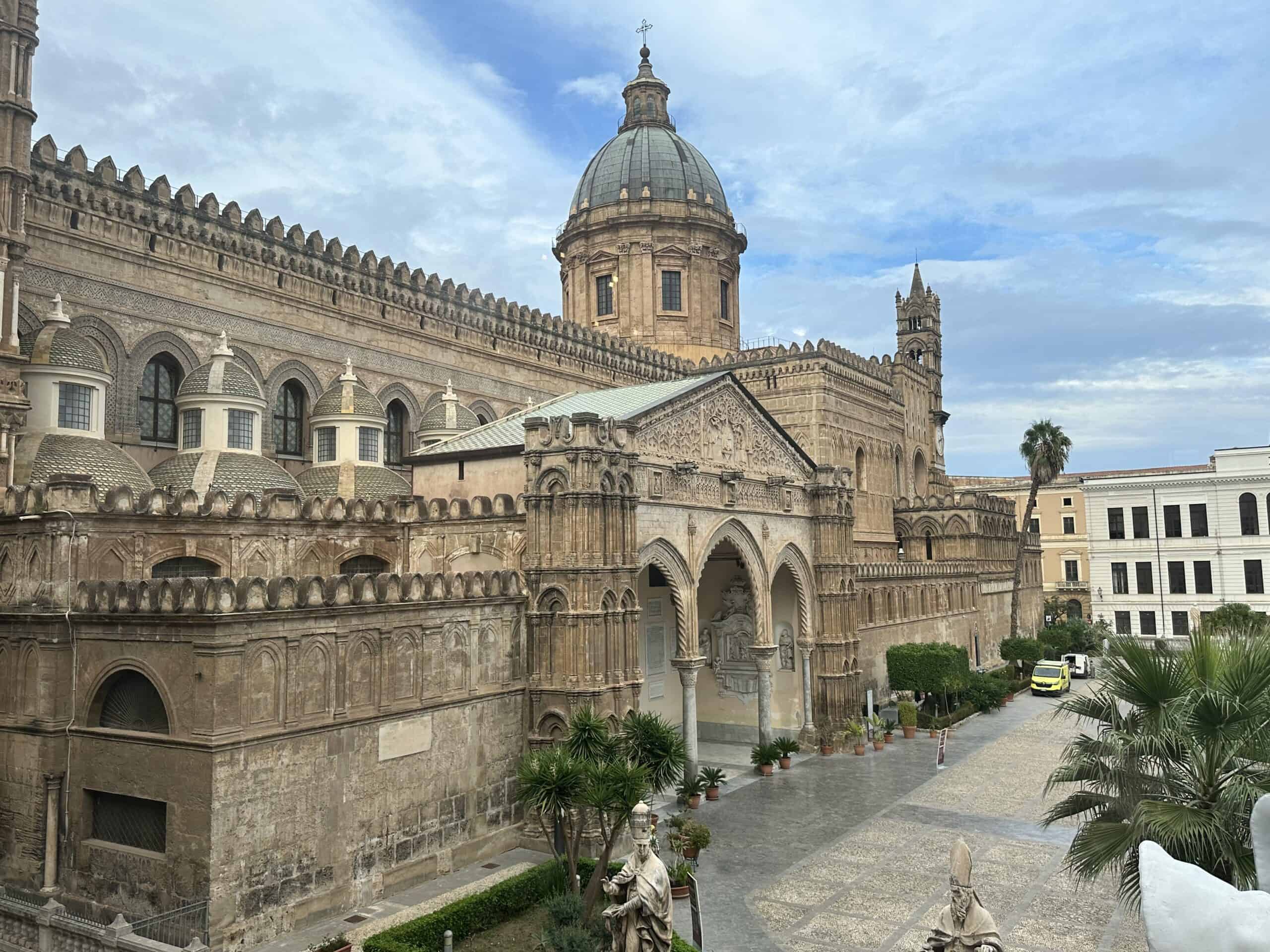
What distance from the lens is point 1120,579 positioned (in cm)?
5862

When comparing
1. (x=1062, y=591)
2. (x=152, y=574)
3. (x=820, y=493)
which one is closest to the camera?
(x=152, y=574)

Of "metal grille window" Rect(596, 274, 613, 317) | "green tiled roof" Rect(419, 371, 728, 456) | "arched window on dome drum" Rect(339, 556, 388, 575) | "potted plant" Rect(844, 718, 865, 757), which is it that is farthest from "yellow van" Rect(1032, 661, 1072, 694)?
"arched window on dome drum" Rect(339, 556, 388, 575)

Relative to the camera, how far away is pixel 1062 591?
6625cm

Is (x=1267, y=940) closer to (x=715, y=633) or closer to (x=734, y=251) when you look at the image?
(x=715, y=633)

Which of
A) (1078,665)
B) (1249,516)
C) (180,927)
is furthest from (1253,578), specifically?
(180,927)

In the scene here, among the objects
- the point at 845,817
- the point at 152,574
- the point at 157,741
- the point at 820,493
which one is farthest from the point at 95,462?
the point at 820,493

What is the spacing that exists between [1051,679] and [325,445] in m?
33.0

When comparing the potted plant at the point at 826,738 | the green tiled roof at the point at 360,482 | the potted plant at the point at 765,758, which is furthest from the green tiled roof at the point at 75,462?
the potted plant at the point at 826,738

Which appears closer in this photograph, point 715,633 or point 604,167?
point 715,633

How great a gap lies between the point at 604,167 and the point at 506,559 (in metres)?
35.6

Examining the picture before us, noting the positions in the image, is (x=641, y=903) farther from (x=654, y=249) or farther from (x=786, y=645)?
(x=654, y=249)

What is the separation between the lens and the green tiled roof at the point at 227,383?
23688 mm

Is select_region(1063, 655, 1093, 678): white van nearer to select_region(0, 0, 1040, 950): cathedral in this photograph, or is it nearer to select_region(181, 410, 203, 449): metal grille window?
select_region(0, 0, 1040, 950): cathedral

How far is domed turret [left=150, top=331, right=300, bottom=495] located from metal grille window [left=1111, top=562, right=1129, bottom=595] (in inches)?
2058
